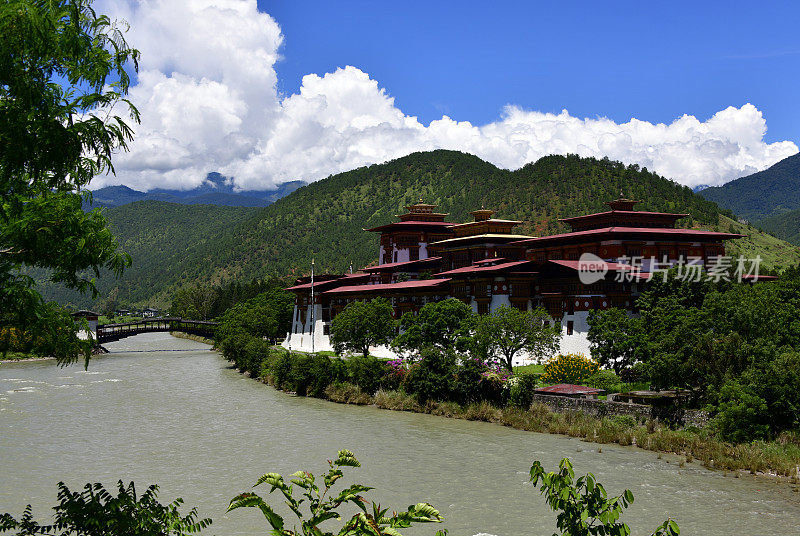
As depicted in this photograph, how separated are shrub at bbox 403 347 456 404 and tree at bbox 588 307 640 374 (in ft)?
33.3

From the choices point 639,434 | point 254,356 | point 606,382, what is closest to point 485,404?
point 606,382

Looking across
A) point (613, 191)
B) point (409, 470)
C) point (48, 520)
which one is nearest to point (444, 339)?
point (409, 470)

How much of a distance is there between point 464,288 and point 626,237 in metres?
17.0

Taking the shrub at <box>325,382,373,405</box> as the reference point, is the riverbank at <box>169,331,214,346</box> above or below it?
below

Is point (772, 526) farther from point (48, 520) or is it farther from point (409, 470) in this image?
point (48, 520)

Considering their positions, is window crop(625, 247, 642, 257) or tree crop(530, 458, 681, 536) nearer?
tree crop(530, 458, 681, 536)

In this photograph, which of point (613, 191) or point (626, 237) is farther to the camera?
point (613, 191)

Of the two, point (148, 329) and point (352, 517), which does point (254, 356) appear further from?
point (352, 517)

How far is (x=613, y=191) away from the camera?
151750 millimetres

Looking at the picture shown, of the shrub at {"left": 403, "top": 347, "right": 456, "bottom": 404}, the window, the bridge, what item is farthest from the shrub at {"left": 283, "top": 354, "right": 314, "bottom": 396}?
the bridge

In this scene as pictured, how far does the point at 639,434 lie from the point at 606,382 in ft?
27.8

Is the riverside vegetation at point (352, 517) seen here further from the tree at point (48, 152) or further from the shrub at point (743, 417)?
the shrub at point (743, 417)

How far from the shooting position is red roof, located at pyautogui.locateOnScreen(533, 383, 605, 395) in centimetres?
4209

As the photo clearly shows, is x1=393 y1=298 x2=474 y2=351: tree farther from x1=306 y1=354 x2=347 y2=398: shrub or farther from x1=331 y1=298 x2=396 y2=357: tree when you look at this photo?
x1=331 y1=298 x2=396 y2=357: tree
